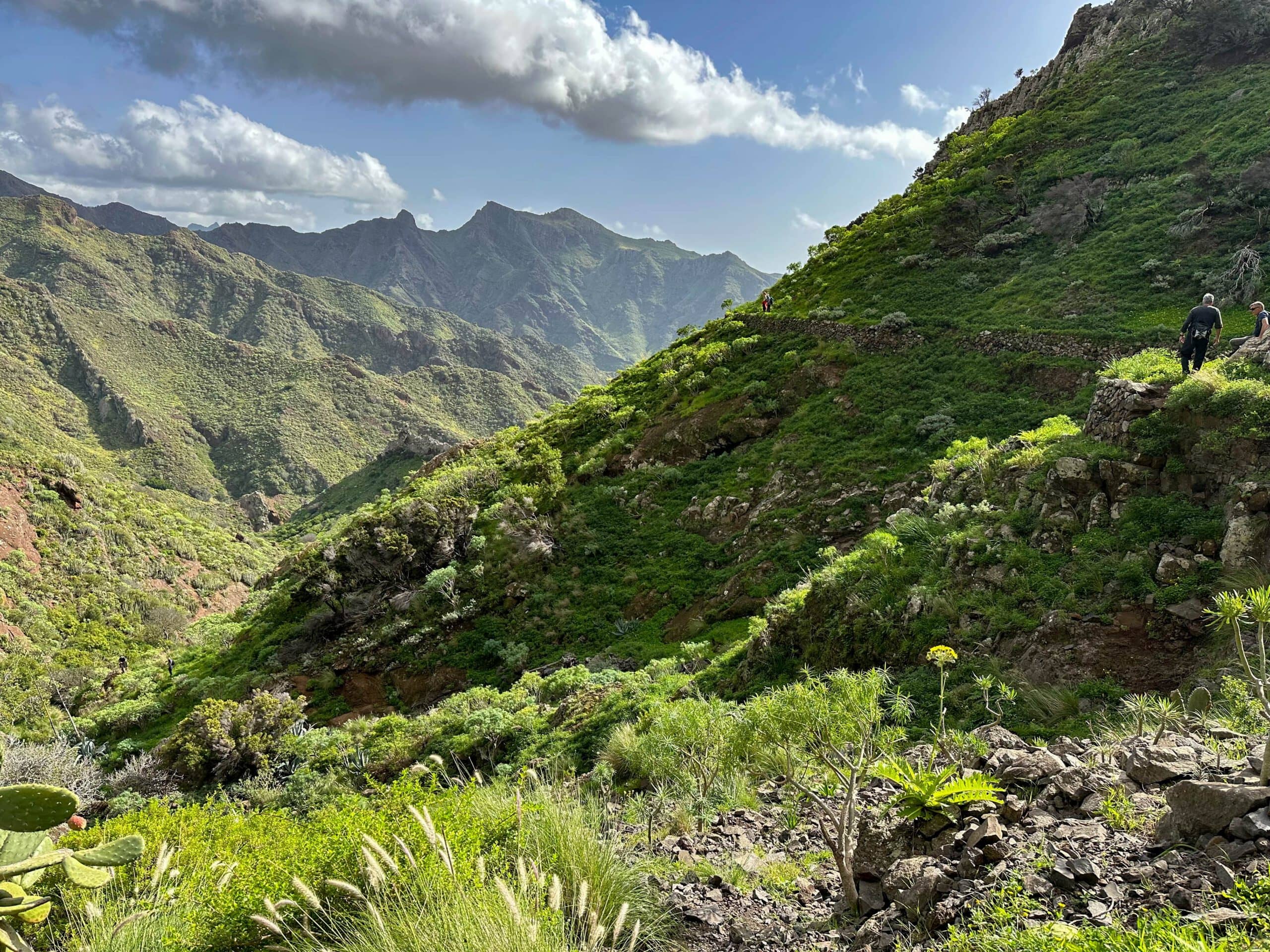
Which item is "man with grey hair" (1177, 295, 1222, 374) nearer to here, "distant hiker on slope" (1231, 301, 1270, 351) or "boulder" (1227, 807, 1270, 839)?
"distant hiker on slope" (1231, 301, 1270, 351)

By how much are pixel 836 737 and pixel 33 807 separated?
5.40m

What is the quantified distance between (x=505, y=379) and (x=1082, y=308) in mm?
163610

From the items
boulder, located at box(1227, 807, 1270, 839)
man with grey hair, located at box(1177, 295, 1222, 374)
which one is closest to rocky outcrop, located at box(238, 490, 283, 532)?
man with grey hair, located at box(1177, 295, 1222, 374)

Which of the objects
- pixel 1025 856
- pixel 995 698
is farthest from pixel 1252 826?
pixel 995 698

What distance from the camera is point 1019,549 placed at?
9250 mm

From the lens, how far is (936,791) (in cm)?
432

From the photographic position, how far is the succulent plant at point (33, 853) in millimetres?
3285

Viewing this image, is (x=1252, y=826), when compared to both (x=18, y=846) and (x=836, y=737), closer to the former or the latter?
(x=836, y=737)

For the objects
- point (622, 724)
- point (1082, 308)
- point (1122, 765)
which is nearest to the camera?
point (1122, 765)

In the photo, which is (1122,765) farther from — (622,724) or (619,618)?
(619,618)

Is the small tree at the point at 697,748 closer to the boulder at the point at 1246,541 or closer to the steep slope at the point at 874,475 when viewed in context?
the steep slope at the point at 874,475

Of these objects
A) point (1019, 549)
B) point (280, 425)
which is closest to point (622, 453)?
point (1019, 549)

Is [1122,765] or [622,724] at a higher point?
[1122,765]

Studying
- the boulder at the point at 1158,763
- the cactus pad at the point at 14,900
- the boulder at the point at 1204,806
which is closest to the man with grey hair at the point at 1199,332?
the boulder at the point at 1158,763
